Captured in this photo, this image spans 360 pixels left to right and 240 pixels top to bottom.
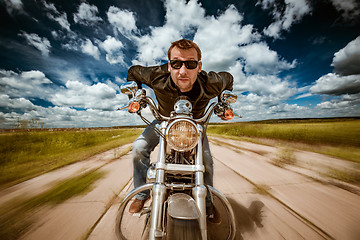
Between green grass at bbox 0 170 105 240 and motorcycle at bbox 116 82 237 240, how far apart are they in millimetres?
1210

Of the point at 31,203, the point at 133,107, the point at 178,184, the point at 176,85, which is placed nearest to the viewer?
the point at 178,184

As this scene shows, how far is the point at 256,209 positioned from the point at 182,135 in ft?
5.33

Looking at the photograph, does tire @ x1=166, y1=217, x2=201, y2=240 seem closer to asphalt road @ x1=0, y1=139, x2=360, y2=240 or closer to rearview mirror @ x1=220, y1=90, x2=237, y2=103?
asphalt road @ x1=0, y1=139, x2=360, y2=240

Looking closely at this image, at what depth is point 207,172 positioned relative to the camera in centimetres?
152

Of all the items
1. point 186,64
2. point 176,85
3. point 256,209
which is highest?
point 186,64

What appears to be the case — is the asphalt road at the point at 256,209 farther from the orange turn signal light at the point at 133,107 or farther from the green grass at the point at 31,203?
the orange turn signal light at the point at 133,107

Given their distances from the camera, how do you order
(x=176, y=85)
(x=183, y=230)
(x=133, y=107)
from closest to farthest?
(x=183, y=230) → (x=133, y=107) → (x=176, y=85)

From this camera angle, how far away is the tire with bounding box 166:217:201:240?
0.66m

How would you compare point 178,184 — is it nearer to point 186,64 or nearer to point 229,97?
point 229,97

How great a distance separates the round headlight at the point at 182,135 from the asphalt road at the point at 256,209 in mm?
1095

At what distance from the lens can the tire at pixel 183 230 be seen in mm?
655

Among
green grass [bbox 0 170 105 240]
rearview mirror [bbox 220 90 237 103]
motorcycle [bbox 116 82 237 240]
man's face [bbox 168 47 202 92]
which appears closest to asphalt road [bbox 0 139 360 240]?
green grass [bbox 0 170 105 240]

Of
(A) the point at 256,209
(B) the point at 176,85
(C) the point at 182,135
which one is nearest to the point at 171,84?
(B) the point at 176,85

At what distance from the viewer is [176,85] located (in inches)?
62.2
